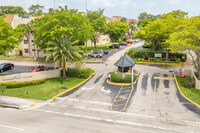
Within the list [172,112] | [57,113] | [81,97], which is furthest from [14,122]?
[172,112]

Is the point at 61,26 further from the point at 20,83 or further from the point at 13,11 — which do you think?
the point at 13,11

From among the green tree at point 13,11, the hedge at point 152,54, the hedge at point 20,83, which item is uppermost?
the green tree at point 13,11

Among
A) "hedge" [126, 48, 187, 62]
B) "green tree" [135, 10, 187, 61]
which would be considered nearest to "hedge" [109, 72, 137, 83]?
"green tree" [135, 10, 187, 61]

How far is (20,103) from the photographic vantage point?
791 inches

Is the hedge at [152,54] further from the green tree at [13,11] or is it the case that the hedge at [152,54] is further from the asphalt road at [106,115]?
the green tree at [13,11]

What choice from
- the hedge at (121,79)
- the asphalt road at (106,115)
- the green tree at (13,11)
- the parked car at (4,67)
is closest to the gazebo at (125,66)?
the hedge at (121,79)

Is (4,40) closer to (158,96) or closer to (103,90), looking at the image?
(103,90)

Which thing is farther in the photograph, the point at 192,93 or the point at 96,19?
the point at 96,19

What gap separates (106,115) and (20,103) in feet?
34.0

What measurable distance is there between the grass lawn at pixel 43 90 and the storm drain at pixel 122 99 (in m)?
7.75

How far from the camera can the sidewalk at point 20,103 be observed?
63.6ft

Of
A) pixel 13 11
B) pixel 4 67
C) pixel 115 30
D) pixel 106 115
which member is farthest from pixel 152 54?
pixel 13 11

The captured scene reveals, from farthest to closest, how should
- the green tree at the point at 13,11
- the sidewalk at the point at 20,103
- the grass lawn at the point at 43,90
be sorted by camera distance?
1. the green tree at the point at 13,11
2. the grass lawn at the point at 43,90
3. the sidewalk at the point at 20,103

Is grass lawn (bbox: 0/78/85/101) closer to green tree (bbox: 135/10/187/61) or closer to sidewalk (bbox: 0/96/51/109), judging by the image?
sidewalk (bbox: 0/96/51/109)
